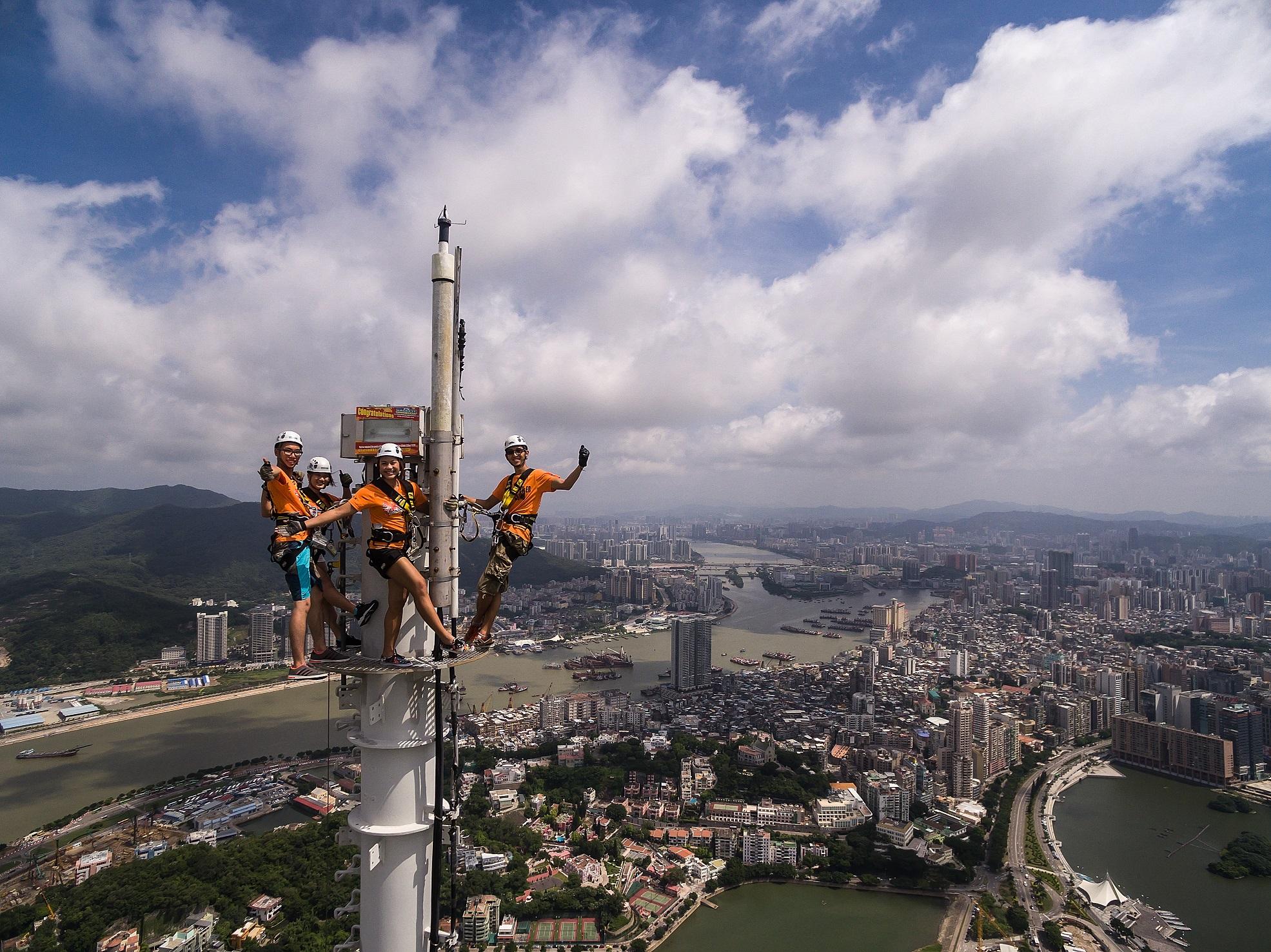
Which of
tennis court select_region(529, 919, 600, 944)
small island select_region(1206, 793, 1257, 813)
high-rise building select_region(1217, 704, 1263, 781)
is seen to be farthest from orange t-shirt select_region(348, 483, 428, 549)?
high-rise building select_region(1217, 704, 1263, 781)

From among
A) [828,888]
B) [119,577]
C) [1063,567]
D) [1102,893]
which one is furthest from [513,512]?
[1063,567]

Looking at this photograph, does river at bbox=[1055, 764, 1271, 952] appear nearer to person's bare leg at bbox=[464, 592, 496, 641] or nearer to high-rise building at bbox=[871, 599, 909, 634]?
person's bare leg at bbox=[464, 592, 496, 641]

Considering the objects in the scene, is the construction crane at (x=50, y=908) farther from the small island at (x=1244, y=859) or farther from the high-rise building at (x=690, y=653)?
the small island at (x=1244, y=859)

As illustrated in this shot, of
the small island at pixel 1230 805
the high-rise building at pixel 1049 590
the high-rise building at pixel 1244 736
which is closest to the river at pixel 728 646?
the high-rise building at pixel 1049 590

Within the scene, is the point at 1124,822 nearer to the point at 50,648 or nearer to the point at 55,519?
the point at 50,648

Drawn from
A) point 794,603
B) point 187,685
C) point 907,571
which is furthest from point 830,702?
point 907,571
